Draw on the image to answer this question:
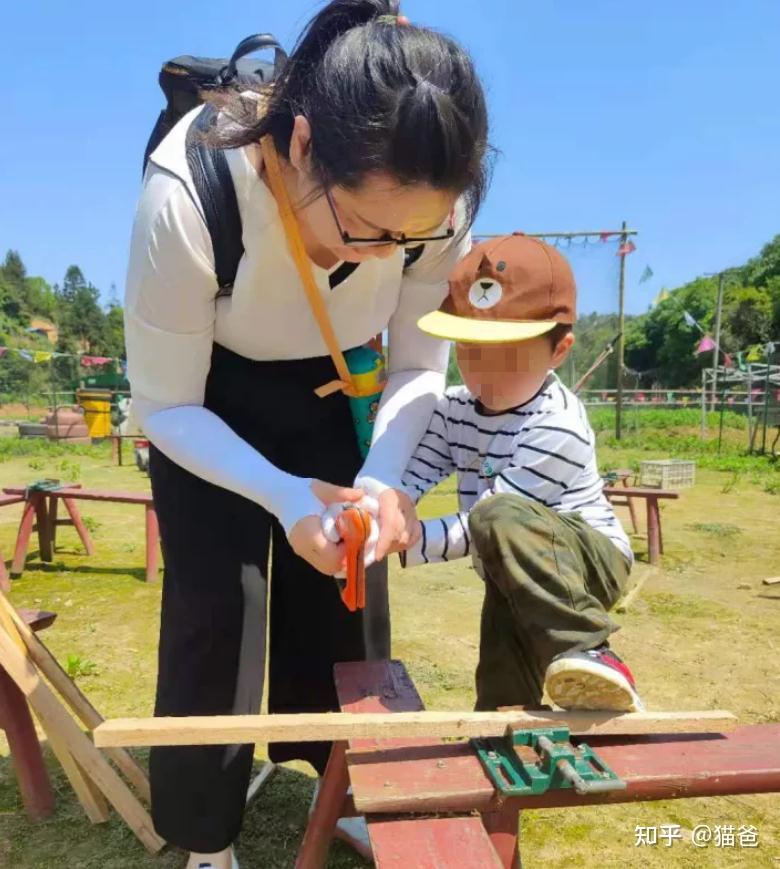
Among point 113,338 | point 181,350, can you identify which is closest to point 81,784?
point 181,350

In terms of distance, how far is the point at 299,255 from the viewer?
1.47 meters

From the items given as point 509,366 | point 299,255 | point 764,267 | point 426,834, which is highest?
point 764,267

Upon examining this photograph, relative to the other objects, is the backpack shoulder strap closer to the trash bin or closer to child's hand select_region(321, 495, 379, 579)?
child's hand select_region(321, 495, 379, 579)

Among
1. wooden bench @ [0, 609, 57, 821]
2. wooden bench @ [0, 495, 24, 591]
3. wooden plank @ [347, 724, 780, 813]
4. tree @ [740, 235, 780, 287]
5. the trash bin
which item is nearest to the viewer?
wooden plank @ [347, 724, 780, 813]

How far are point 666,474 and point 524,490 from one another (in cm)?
816

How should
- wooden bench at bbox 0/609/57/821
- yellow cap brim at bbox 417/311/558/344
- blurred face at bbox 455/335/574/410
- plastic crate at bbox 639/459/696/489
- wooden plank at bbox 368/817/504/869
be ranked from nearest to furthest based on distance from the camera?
wooden plank at bbox 368/817/504/869, yellow cap brim at bbox 417/311/558/344, blurred face at bbox 455/335/574/410, wooden bench at bbox 0/609/57/821, plastic crate at bbox 639/459/696/489

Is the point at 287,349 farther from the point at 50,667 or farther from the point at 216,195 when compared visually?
the point at 50,667

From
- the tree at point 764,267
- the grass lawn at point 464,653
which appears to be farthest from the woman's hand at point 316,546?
the tree at point 764,267

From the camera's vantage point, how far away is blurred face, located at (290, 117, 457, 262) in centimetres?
127

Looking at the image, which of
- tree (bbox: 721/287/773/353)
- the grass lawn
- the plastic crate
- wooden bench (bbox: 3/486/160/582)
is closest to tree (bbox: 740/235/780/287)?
tree (bbox: 721/287/773/353)

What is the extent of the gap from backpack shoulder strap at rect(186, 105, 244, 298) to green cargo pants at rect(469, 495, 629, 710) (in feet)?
2.30

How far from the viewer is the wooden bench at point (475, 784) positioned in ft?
3.57

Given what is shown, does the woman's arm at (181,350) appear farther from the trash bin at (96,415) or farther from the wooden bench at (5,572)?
the trash bin at (96,415)

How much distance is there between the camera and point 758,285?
131ft
